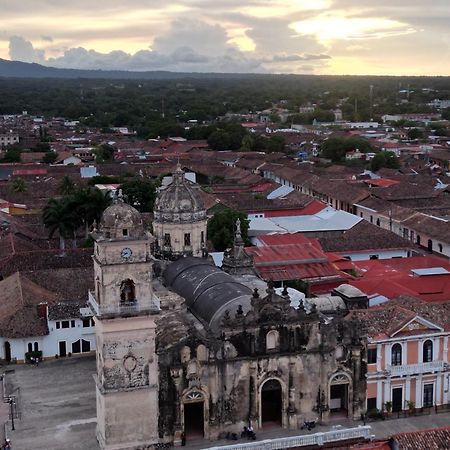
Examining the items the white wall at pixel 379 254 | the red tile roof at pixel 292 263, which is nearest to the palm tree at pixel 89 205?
the red tile roof at pixel 292 263

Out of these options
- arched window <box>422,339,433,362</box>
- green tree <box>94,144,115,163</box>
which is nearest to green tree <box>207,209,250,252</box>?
arched window <box>422,339,433,362</box>

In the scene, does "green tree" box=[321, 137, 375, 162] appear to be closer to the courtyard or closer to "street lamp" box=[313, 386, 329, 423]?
the courtyard

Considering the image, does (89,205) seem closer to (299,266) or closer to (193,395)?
(299,266)

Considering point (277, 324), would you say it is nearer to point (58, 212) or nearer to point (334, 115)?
point (58, 212)

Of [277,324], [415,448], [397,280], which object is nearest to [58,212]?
[397,280]

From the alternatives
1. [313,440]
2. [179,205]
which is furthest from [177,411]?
[179,205]

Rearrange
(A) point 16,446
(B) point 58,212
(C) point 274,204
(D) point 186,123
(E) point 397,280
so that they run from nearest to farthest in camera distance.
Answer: (A) point 16,446, (E) point 397,280, (B) point 58,212, (C) point 274,204, (D) point 186,123

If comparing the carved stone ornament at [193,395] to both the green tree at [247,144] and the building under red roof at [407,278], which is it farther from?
the green tree at [247,144]
